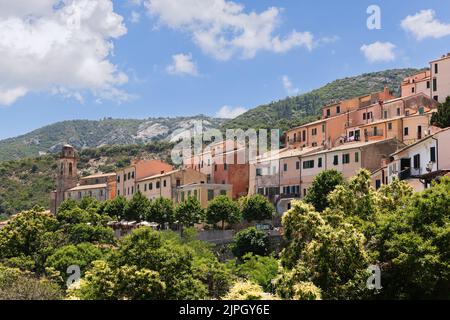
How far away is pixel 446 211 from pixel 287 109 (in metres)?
150

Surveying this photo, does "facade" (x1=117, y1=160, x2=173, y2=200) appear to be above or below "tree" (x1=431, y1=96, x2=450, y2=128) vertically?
below

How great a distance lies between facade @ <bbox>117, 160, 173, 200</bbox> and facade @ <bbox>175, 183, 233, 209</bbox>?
12.1 m

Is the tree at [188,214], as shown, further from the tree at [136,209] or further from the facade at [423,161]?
the facade at [423,161]

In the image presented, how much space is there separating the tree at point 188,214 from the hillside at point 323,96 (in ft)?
301

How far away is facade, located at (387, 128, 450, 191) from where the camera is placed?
4184cm

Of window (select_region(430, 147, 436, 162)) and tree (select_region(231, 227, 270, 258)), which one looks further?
tree (select_region(231, 227, 270, 258))

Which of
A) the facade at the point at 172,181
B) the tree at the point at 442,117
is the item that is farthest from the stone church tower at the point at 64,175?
the tree at the point at 442,117

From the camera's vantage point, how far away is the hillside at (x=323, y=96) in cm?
16600

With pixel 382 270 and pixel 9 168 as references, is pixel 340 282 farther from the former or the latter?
pixel 9 168

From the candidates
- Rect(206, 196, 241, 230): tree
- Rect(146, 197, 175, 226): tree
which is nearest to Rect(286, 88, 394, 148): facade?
Rect(206, 196, 241, 230): tree

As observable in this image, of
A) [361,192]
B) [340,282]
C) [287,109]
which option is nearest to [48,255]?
[361,192]

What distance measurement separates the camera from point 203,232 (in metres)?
60.6

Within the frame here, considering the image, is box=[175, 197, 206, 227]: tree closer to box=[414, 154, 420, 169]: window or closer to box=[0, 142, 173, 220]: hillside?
box=[414, 154, 420, 169]: window

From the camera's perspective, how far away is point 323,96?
177125 millimetres
